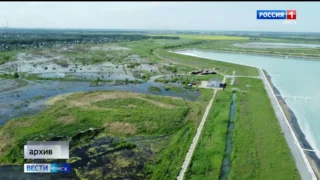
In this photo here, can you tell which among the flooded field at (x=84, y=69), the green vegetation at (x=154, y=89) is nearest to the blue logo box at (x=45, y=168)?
the green vegetation at (x=154, y=89)

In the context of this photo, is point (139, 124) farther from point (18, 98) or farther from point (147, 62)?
point (147, 62)

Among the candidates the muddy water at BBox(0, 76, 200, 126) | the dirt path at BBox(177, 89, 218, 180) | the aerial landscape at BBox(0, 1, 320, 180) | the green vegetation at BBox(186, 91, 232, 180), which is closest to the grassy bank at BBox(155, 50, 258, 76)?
the aerial landscape at BBox(0, 1, 320, 180)

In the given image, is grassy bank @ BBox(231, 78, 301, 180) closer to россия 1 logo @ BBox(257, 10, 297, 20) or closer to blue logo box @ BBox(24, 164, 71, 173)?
россия 1 logo @ BBox(257, 10, 297, 20)

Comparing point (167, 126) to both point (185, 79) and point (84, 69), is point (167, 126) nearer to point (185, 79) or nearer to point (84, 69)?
point (185, 79)

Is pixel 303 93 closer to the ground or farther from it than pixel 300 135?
farther from it

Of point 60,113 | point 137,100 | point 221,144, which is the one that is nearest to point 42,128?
point 60,113

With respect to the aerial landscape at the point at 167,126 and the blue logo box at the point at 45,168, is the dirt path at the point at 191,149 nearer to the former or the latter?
the aerial landscape at the point at 167,126

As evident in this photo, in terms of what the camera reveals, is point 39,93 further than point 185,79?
No

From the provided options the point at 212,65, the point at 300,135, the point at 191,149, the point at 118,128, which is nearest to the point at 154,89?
the point at 118,128
